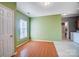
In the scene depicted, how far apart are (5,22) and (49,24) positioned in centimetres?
645

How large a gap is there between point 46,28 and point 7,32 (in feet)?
20.8

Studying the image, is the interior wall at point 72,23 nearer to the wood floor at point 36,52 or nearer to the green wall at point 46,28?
the green wall at point 46,28

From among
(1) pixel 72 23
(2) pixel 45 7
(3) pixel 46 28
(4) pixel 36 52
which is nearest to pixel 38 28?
(3) pixel 46 28

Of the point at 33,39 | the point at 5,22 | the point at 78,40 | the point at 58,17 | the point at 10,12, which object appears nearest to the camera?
the point at 5,22

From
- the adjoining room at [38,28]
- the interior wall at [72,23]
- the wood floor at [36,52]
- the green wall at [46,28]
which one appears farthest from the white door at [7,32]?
the interior wall at [72,23]

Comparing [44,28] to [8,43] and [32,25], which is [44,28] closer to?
[32,25]

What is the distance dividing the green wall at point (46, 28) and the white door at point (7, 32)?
19.4ft

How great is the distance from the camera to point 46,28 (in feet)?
33.4

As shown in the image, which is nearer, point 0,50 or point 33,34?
point 0,50

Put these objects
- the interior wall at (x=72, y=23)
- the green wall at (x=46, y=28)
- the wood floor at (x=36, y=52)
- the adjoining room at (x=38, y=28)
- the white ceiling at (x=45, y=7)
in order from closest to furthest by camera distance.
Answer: the adjoining room at (x=38, y=28) < the wood floor at (x=36, y=52) < the white ceiling at (x=45, y=7) < the green wall at (x=46, y=28) < the interior wall at (x=72, y=23)

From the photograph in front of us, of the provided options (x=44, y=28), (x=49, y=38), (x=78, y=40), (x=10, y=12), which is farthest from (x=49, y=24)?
(x=10, y=12)

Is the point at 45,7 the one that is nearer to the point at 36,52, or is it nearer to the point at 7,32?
the point at 36,52

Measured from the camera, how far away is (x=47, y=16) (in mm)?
10070

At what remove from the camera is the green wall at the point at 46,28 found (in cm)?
987
